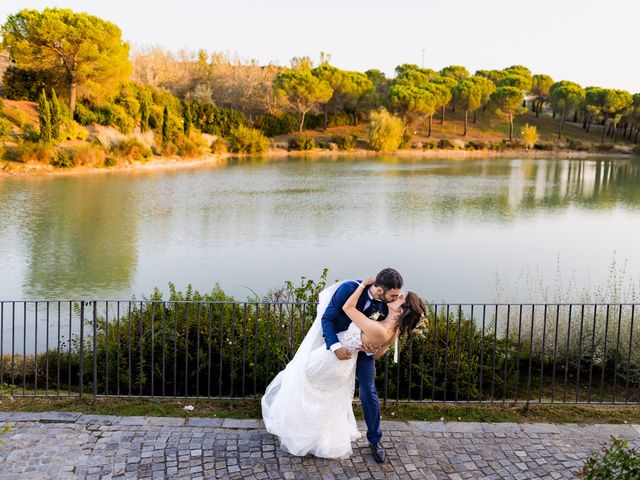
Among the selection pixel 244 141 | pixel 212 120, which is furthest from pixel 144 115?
pixel 212 120

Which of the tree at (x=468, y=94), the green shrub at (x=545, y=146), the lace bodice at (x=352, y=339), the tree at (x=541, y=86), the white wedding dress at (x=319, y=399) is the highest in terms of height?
the tree at (x=541, y=86)

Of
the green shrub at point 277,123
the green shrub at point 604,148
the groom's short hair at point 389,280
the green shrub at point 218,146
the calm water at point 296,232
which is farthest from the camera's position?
the green shrub at point 604,148

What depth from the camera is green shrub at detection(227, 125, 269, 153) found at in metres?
47.7

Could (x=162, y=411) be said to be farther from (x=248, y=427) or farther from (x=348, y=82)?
(x=348, y=82)

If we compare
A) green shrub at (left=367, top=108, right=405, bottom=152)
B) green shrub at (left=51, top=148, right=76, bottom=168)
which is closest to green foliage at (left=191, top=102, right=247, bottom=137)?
green shrub at (left=367, top=108, right=405, bottom=152)

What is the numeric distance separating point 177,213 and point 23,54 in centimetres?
2223

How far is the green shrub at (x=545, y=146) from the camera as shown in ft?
205

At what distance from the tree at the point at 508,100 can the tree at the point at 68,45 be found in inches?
1688

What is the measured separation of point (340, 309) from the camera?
4383 millimetres

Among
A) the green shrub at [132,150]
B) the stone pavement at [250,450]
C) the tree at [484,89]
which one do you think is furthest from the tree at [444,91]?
the stone pavement at [250,450]

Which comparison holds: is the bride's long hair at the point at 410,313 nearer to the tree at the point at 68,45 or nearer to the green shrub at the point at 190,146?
the tree at the point at 68,45

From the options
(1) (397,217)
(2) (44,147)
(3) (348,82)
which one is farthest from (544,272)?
(3) (348,82)

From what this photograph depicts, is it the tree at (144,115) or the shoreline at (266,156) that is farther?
the tree at (144,115)

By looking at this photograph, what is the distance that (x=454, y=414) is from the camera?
534 cm
